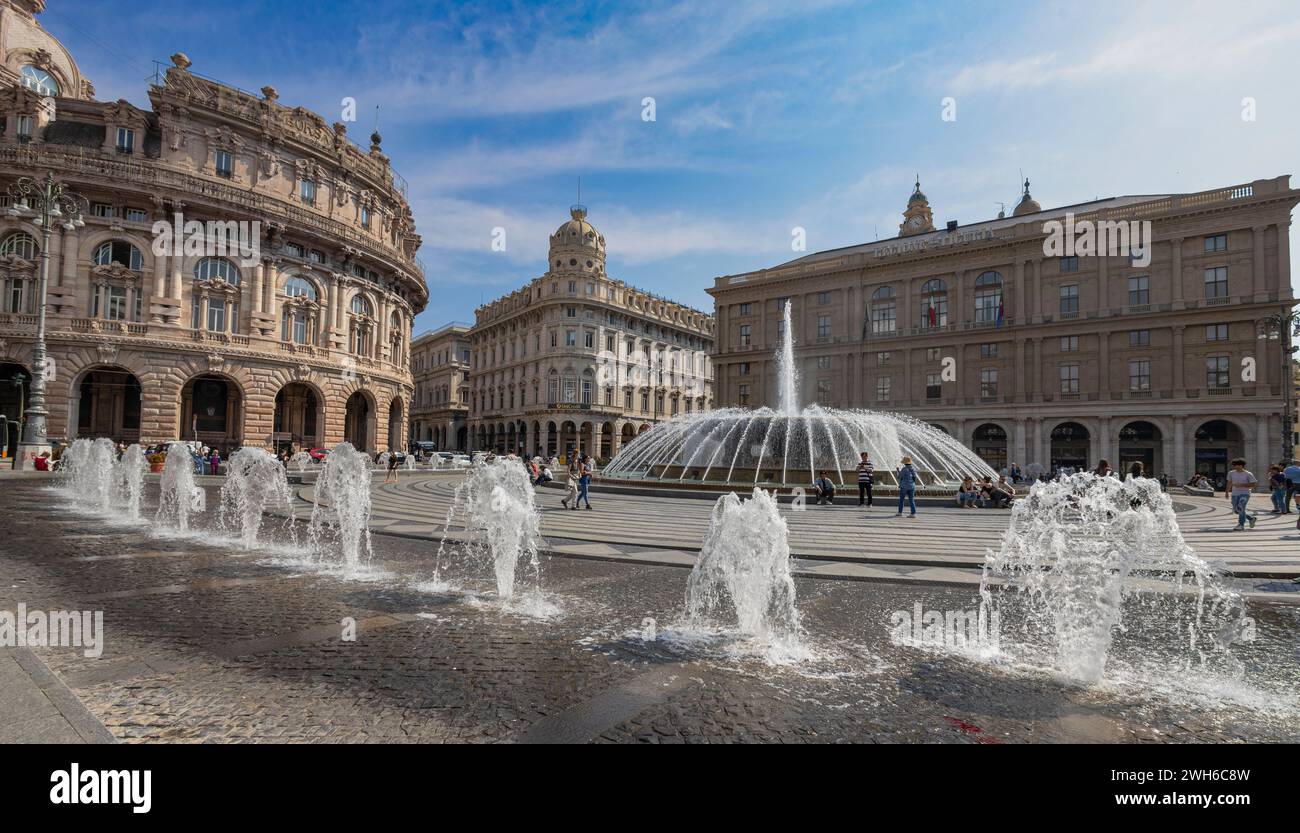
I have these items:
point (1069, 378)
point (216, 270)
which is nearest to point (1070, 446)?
A: point (1069, 378)

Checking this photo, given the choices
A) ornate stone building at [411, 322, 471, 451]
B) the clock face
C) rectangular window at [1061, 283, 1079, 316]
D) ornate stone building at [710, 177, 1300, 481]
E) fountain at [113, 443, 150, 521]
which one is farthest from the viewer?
ornate stone building at [411, 322, 471, 451]

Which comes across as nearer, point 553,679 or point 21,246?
point 553,679

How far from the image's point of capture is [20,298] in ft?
100

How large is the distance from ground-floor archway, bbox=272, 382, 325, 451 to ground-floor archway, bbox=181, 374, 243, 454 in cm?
223

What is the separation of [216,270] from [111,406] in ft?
30.5

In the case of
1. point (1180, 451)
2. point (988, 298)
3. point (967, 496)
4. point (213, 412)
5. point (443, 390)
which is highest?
point (988, 298)

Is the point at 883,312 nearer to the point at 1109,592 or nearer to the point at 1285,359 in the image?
the point at 1285,359

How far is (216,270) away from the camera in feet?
112

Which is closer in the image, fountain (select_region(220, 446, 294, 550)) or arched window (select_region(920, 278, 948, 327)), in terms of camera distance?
fountain (select_region(220, 446, 294, 550))

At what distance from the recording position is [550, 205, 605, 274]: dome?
63.0 metres

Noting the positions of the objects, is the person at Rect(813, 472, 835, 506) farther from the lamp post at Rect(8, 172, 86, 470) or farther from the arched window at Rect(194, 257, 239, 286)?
the arched window at Rect(194, 257, 239, 286)

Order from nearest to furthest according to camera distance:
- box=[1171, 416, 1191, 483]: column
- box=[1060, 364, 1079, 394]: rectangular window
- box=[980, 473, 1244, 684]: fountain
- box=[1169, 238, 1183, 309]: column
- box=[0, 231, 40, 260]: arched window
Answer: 1. box=[980, 473, 1244, 684]: fountain
2. box=[0, 231, 40, 260]: arched window
3. box=[1171, 416, 1191, 483]: column
4. box=[1169, 238, 1183, 309]: column
5. box=[1060, 364, 1079, 394]: rectangular window

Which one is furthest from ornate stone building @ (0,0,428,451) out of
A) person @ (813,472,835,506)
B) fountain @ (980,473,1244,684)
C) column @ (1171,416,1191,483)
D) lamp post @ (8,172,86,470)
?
column @ (1171,416,1191,483)

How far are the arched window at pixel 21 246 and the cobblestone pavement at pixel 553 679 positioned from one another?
116 ft
